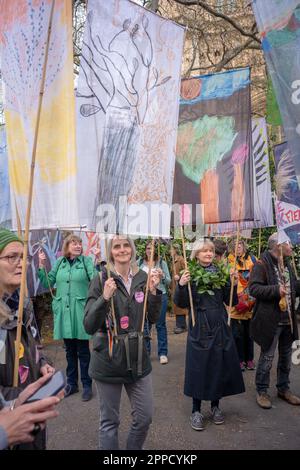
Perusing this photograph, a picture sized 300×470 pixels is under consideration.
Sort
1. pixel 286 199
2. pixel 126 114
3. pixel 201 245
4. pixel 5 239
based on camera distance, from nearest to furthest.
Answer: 1. pixel 5 239
2. pixel 126 114
3. pixel 201 245
4. pixel 286 199

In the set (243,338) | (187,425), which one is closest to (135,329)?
(187,425)

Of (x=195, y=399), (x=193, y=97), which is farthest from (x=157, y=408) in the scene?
(x=193, y=97)

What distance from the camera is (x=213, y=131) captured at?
422cm

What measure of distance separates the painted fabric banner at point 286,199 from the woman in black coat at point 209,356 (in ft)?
2.51

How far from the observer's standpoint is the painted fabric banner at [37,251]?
22.0ft

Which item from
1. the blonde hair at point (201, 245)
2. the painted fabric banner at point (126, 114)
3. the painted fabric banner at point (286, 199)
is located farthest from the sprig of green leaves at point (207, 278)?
the painted fabric banner at point (126, 114)

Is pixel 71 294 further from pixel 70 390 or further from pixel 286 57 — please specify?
pixel 286 57

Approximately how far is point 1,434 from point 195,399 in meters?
2.68

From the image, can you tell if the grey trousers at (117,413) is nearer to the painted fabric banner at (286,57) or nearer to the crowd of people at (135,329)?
the crowd of people at (135,329)

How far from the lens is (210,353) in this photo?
3.77 m

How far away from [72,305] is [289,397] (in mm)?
2703

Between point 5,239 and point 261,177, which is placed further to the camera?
point 261,177

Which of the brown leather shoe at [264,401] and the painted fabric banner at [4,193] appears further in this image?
the painted fabric banner at [4,193]

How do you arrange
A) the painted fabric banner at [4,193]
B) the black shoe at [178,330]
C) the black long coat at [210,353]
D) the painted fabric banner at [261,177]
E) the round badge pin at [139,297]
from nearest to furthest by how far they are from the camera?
the round badge pin at [139,297] < the black long coat at [210,353] < the painted fabric banner at [4,193] < the painted fabric banner at [261,177] < the black shoe at [178,330]
